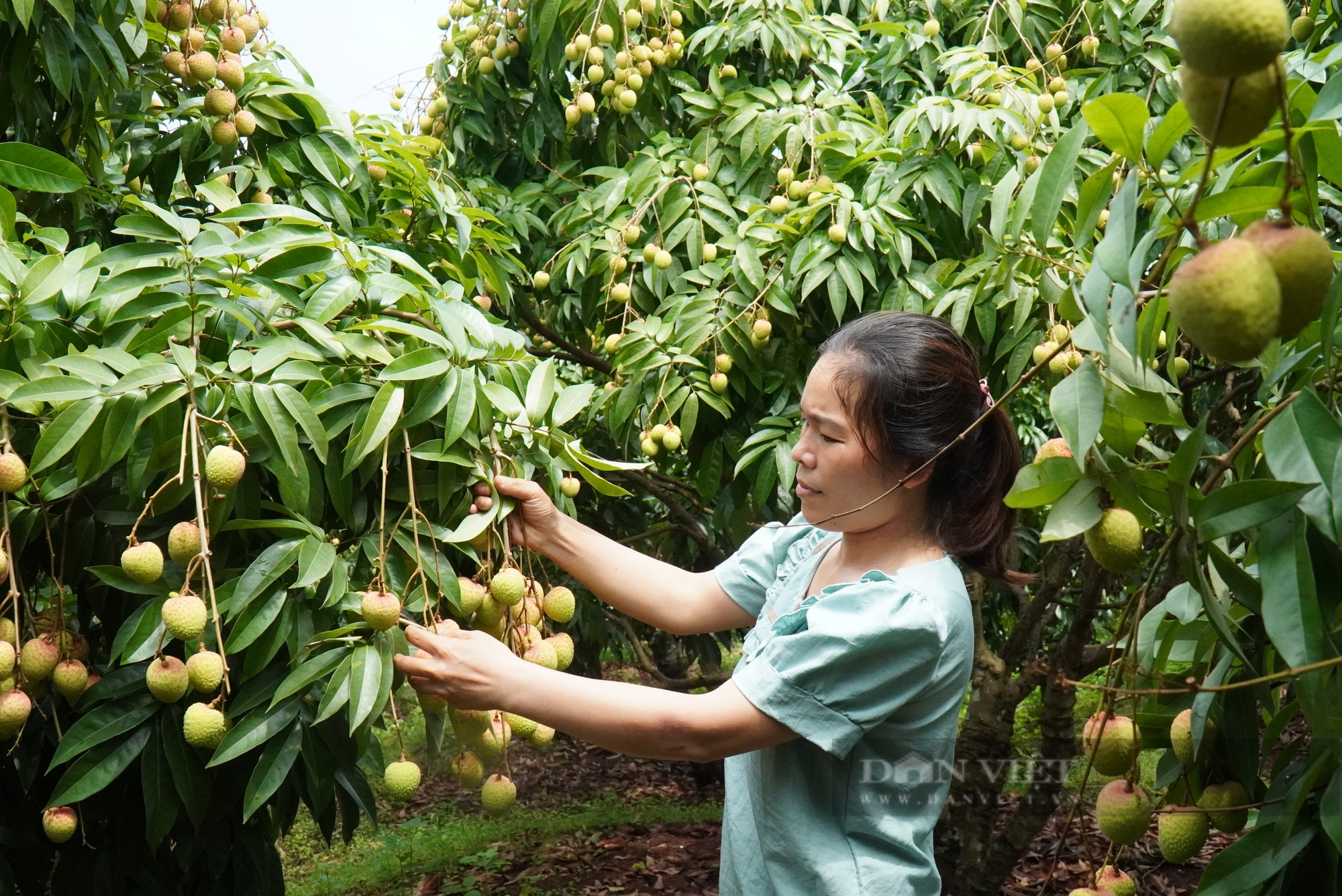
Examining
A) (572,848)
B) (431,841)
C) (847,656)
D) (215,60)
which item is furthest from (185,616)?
(431,841)

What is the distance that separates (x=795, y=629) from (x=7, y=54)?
1534 millimetres

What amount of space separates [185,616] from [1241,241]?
1025 mm

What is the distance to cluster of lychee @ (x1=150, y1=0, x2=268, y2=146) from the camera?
1811 mm

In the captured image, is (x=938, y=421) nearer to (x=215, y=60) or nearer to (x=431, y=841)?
(x=215, y=60)

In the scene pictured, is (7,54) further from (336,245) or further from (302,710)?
(302,710)

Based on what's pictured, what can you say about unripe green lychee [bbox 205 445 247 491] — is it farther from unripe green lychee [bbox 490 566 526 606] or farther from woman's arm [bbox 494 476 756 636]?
woman's arm [bbox 494 476 756 636]

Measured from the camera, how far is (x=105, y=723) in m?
1.33

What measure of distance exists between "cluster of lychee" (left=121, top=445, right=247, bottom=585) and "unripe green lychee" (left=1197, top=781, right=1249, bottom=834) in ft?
3.30

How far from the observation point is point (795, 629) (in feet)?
4.46

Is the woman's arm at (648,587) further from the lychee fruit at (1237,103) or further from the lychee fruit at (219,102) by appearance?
the lychee fruit at (1237,103)

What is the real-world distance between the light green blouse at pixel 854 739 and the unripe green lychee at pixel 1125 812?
1.11ft

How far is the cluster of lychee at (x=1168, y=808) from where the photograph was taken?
37.7 inches

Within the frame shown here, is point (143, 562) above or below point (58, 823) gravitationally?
above

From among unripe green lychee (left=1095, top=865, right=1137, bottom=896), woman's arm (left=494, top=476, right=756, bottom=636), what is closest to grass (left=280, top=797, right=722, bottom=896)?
woman's arm (left=494, top=476, right=756, bottom=636)
